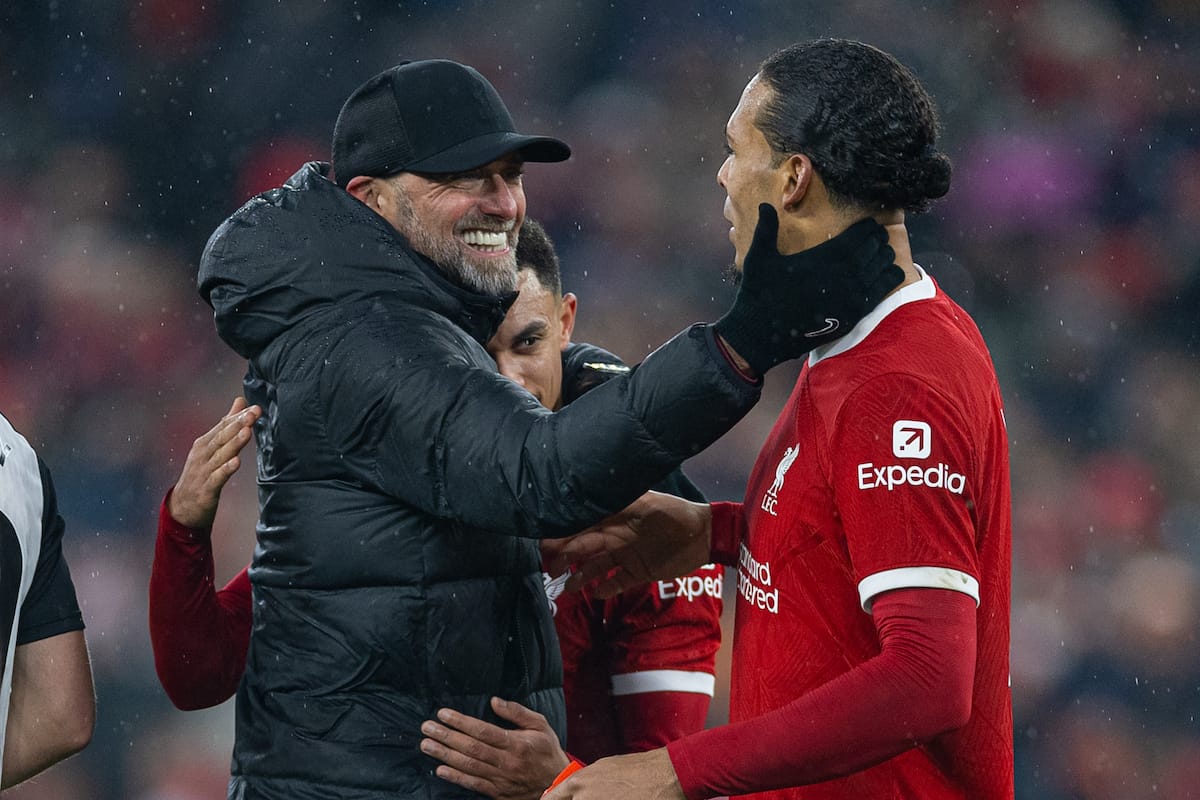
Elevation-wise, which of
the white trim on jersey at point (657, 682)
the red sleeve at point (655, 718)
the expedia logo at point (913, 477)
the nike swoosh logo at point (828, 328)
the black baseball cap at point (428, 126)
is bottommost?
the red sleeve at point (655, 718)

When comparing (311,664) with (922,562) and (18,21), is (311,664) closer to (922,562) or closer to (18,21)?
(922,562)

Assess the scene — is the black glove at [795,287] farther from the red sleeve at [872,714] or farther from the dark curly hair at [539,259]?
the dark curly hair at [539,259]

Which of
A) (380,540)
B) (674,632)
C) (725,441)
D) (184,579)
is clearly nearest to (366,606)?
(380,540)

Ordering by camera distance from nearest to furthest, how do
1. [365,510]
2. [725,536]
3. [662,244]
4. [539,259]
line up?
[365,510], [725,536], [539,259], [662,244]

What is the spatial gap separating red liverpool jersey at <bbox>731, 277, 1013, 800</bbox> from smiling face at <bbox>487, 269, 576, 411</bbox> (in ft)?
4.14

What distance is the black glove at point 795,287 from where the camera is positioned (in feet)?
6.41

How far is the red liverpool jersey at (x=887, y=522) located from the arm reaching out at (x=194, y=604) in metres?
1.04

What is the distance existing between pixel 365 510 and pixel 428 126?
28.0 inches

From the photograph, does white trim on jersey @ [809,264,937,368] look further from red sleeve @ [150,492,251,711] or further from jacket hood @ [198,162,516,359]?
red sleeve @ [150,492,251,711]

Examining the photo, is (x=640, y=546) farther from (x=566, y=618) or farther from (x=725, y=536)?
(x=566, y=618)

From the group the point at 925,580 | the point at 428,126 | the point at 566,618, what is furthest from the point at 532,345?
the point at 925,580

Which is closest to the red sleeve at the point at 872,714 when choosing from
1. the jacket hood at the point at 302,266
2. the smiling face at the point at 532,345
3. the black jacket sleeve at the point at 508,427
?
the black jacket sleeve at the point at 508,427

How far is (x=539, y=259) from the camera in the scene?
3.68 m

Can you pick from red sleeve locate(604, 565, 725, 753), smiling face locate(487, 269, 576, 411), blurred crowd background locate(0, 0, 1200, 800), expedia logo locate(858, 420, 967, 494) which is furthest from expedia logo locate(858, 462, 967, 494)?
blurred crowd background locate(0, 0, 1200, 800)
